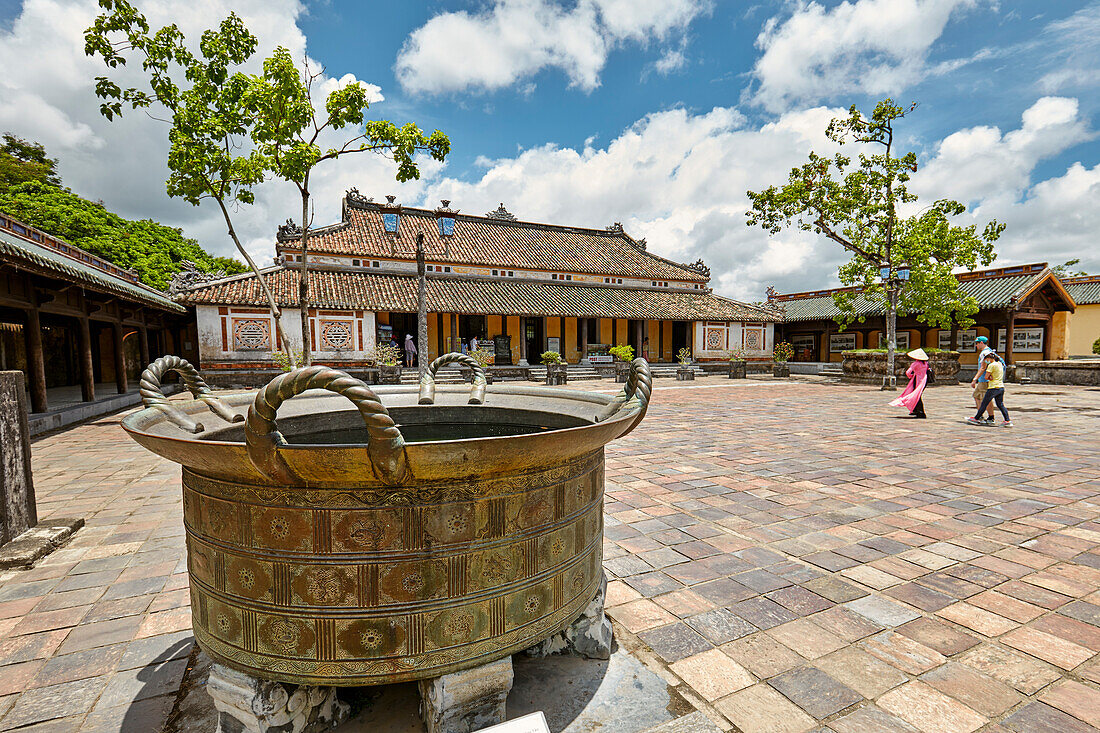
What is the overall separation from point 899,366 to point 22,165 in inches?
1641

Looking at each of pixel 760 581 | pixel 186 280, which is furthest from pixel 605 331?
pixel 760 581

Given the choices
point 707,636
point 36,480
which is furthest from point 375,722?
point 36,480

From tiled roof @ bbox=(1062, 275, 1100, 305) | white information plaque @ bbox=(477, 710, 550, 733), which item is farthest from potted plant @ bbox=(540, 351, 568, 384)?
tiled roof @ bbox=(1062, 275, 1100, 305)

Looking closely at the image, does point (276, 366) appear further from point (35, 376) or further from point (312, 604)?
point (312, 604)

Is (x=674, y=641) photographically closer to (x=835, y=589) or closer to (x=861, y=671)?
(x=861, y=671)

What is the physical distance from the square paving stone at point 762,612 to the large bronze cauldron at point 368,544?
1365 millimetres

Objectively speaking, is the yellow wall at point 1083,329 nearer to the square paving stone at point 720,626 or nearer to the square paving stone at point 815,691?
the square paving stone at point 720,626

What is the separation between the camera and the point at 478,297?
72.6ft

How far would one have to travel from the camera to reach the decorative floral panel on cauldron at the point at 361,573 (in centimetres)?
141

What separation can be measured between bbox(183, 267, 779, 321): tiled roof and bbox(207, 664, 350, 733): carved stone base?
60.5 ft

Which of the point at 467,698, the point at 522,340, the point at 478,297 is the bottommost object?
the point at 467,698

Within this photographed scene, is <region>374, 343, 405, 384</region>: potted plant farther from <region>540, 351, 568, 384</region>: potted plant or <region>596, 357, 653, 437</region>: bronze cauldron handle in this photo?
<region>596, 357, 653, 437</region>: bronze cauldron handle

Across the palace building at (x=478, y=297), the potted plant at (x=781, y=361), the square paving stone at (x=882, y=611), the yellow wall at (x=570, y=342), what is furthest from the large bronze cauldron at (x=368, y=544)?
the potted plant at (x=781, y=361)

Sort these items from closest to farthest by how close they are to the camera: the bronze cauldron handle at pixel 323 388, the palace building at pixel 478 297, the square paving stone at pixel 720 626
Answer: the bronze cauldron handle at pixel 323 388 → the square paving stone at pixel 720 626 → the palace building at pixel 478 297
